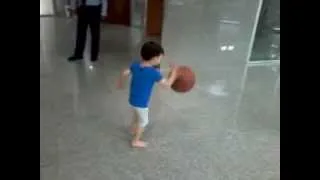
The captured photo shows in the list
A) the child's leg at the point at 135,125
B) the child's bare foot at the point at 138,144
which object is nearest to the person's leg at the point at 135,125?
the child's leg at the point at 135,125

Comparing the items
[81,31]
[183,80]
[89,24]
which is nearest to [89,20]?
[89,24]

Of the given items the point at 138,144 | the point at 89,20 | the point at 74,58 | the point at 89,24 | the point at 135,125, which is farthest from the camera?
the point at 74,58

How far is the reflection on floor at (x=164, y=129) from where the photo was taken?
3.09 meters

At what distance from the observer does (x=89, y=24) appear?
21.0 feet

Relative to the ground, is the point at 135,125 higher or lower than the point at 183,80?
lower

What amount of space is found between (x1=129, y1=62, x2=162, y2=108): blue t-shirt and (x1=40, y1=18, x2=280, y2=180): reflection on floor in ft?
1.35

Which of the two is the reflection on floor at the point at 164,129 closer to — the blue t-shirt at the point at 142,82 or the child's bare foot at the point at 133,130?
the child's bare foot at the point at 133,130

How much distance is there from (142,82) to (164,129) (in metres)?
0.73

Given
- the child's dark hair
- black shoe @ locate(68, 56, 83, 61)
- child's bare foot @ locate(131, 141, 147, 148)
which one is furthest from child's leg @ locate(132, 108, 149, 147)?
black shoe @ locate(68, 56, 83, 61)

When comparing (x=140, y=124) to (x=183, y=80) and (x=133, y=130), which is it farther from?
(x=183, y=80)

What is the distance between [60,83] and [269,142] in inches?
110

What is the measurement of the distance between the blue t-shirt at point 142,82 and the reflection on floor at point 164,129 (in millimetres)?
411
